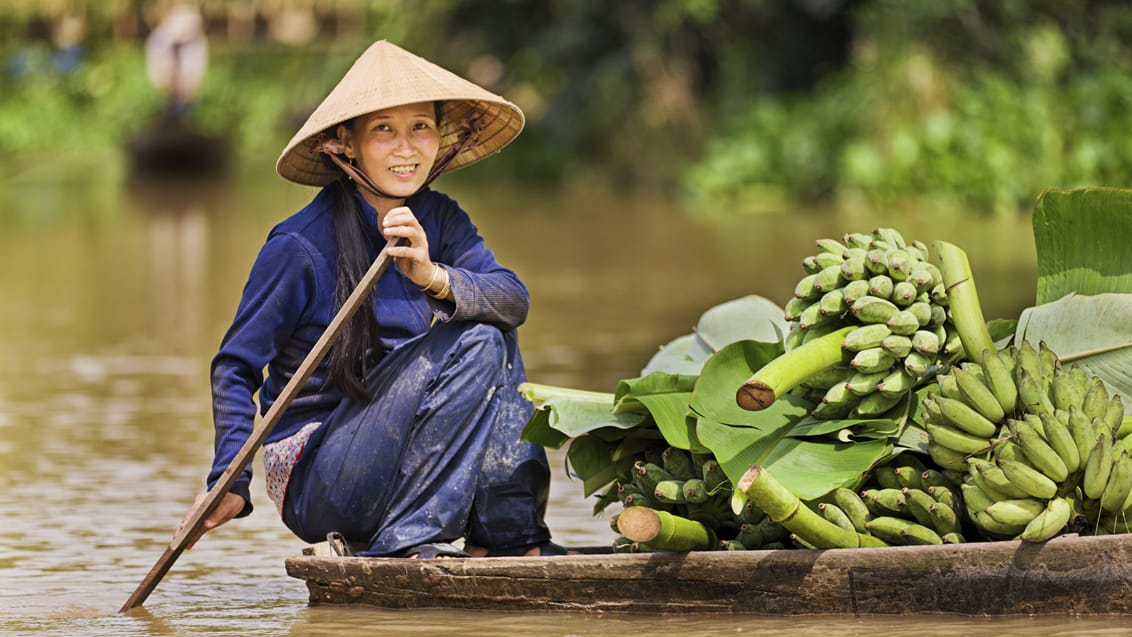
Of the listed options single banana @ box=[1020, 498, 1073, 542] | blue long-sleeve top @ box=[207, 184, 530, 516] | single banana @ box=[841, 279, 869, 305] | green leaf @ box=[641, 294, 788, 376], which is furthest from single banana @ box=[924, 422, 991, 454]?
blue long-sleeve top @ box=[207, 184, 530, 516]

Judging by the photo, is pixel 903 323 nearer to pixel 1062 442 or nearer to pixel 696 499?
pixel 1062 442

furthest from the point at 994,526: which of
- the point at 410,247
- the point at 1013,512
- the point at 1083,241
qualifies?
the point at 410,247

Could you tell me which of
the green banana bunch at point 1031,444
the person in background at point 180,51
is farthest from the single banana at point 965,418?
the person in background at point 180,51

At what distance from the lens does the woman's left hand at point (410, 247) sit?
13.2 feet

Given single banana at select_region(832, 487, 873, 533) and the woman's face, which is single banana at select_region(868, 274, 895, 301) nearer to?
single banana at select_region(832, 487, 873, 533)

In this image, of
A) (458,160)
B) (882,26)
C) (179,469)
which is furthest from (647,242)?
Answer: (458,160)

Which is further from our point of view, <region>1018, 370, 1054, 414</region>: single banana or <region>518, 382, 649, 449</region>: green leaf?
<region>518, 382, 649, 449</region>: green leaf

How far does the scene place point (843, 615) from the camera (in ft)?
12.9

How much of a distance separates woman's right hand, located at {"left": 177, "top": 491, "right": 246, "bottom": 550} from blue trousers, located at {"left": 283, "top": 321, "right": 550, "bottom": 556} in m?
0.15

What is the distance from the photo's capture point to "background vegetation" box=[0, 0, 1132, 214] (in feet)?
56.8

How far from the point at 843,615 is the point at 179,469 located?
3066 mm

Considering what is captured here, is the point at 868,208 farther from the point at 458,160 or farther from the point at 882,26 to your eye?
the point at 458,160

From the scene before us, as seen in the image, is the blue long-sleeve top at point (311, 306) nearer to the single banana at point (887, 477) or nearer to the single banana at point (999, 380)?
the single banana at point (887, 477)

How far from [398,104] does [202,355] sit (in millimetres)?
5384
